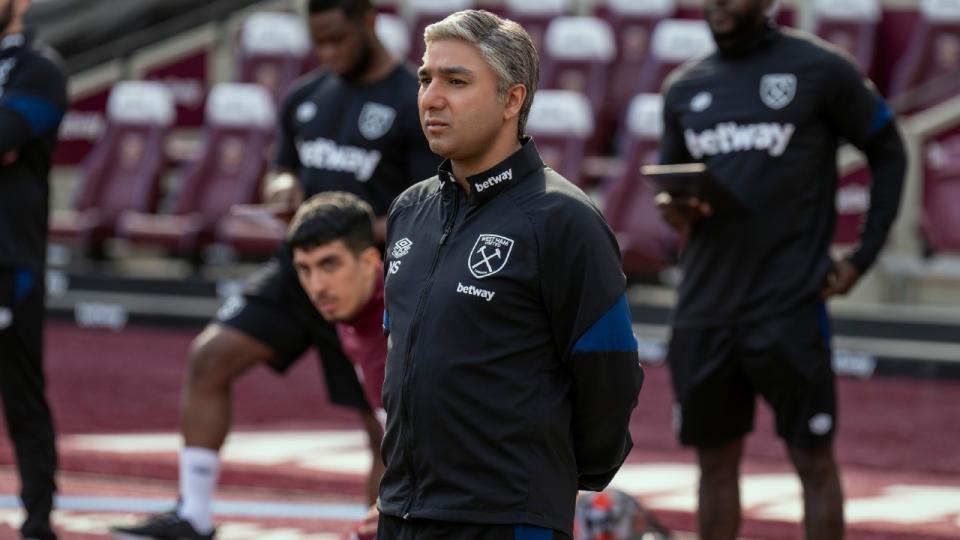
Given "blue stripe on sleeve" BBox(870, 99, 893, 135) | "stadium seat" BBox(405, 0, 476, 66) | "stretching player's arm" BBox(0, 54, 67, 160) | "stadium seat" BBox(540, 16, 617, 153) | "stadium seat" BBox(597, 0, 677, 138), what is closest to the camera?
"blue stripe on sleeve" BBox(870, 99, 893, 135)

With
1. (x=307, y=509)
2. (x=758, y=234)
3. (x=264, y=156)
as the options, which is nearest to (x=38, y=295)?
(x=307, y=509)

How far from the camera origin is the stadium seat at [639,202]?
1064cm

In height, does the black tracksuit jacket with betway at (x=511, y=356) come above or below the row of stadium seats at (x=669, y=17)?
below

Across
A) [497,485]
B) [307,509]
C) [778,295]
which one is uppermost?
[778,295]

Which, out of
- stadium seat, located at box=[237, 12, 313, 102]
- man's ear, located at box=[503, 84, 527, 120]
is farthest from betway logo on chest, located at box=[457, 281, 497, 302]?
stadium seat, located at box=[237, 12, 313, 102]

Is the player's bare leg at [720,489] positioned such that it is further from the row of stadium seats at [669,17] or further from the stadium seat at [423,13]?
the stadium seat at [423,13]

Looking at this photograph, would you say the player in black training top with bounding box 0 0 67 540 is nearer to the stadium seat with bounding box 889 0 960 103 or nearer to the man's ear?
the man's ear

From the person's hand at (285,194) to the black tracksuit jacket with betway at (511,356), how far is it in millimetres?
2467

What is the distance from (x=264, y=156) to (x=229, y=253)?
831 mm

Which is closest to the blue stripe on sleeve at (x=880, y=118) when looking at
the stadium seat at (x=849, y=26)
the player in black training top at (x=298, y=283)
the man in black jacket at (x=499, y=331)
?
the player in black training top at (x=298, y=283)

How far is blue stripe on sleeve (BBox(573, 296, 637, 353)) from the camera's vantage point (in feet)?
10.8

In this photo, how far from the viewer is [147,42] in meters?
14.4

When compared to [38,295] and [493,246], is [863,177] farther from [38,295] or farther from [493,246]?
[493,246]

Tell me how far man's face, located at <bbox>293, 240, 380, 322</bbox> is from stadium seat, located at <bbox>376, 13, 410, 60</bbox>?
7144 mm
